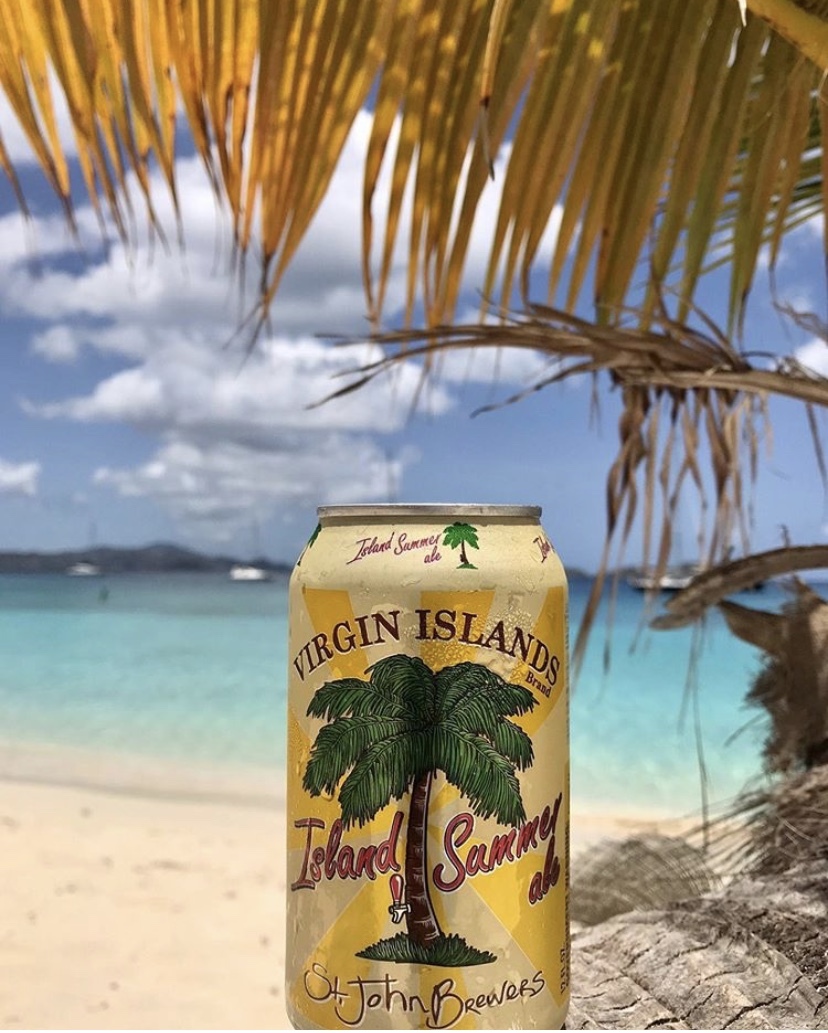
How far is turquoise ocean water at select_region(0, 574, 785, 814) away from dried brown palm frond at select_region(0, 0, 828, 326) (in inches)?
34.6

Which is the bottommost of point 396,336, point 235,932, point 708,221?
point 235,932

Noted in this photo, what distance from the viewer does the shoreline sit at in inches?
133

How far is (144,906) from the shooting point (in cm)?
446

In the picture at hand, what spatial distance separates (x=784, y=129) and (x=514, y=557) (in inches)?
33.8

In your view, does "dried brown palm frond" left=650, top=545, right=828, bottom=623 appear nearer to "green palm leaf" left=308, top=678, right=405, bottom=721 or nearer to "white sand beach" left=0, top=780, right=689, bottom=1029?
"green palm leaf" left=308, top=678, right=405, bottom=721

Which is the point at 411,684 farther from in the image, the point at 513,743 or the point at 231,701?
the point at 231,701

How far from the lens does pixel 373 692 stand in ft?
2.83

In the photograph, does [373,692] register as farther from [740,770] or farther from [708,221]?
[740,770]

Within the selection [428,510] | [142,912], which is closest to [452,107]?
[428,510]

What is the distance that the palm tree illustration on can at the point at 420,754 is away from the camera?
2.82 ft

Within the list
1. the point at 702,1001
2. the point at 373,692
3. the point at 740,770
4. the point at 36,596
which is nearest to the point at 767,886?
the point at 702,1001

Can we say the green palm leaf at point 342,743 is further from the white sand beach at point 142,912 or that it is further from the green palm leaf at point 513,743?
the white sand beach at point 142,912

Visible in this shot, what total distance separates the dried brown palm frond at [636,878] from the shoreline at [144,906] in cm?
39

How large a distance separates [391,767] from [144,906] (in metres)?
4.01
